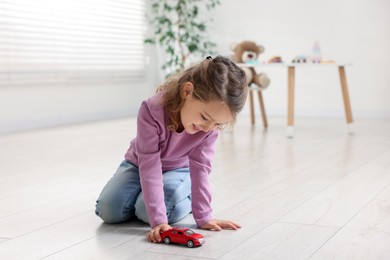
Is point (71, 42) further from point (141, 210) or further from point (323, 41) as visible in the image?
point (141, 210)

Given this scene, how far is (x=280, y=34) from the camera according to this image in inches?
207

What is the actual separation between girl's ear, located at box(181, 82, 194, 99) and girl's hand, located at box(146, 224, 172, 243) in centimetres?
33

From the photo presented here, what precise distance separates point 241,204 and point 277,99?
11.6ft

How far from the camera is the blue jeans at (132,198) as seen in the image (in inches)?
66.0

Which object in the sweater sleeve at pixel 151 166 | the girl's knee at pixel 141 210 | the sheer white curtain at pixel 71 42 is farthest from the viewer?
the sheer white curtain at pixel 71 42

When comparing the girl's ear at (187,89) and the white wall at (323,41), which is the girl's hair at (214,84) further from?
the white wall at (323,41)

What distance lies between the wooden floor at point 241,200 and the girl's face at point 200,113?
0.29 m

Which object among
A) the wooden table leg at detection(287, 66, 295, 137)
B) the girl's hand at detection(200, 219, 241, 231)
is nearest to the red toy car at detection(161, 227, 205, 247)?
the girl's hand at detection(200, 219, 241, 231)

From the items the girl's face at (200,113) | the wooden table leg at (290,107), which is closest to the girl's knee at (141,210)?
the girl's face at (200,113)

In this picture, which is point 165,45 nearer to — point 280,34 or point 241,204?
point 280,34

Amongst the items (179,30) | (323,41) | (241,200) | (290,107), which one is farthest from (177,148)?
(179,30)

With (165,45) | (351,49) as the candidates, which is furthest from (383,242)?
(165,45)

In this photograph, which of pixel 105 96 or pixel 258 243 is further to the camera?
pixel 105 96

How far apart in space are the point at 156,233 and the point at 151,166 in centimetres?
17
